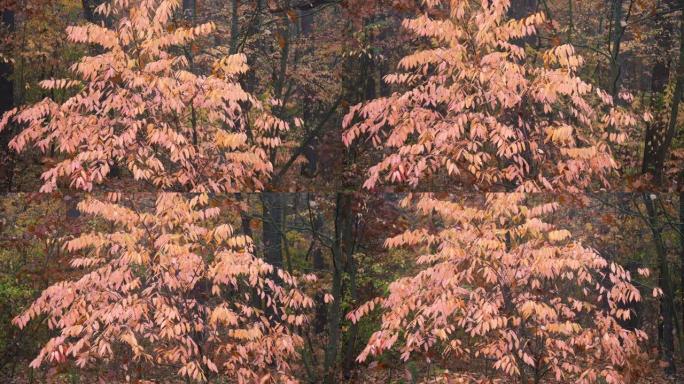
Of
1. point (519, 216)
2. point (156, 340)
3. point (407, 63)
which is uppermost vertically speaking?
point (407, 63)

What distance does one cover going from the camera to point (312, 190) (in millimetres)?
8227

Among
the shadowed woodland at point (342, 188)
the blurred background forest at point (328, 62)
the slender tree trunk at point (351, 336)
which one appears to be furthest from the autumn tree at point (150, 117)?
the slender tree trunk at point (351, 336)

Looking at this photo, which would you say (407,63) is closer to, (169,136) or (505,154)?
(505,154)

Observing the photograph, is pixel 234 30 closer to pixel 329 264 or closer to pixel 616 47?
pixel 329 264

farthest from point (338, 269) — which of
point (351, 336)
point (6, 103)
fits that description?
point (6, 103)

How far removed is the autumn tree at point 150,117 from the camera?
8008 mm

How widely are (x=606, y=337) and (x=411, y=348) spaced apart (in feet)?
6.47

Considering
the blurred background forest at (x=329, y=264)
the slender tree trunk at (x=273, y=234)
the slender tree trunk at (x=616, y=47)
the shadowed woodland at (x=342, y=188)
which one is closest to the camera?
the shadowed woodland at (x=342, y=188)

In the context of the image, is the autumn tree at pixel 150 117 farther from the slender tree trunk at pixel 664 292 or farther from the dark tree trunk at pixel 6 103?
the slender tree trunk at pixel 664 292

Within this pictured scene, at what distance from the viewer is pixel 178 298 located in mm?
8031

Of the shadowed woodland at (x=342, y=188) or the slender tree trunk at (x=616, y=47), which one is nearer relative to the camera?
the shadowed woodland at (x=342, y=188)

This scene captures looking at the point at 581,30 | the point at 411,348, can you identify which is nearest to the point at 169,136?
the point at 411,348

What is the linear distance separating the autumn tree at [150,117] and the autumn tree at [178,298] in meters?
0.40

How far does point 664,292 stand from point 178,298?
16.1 ft
